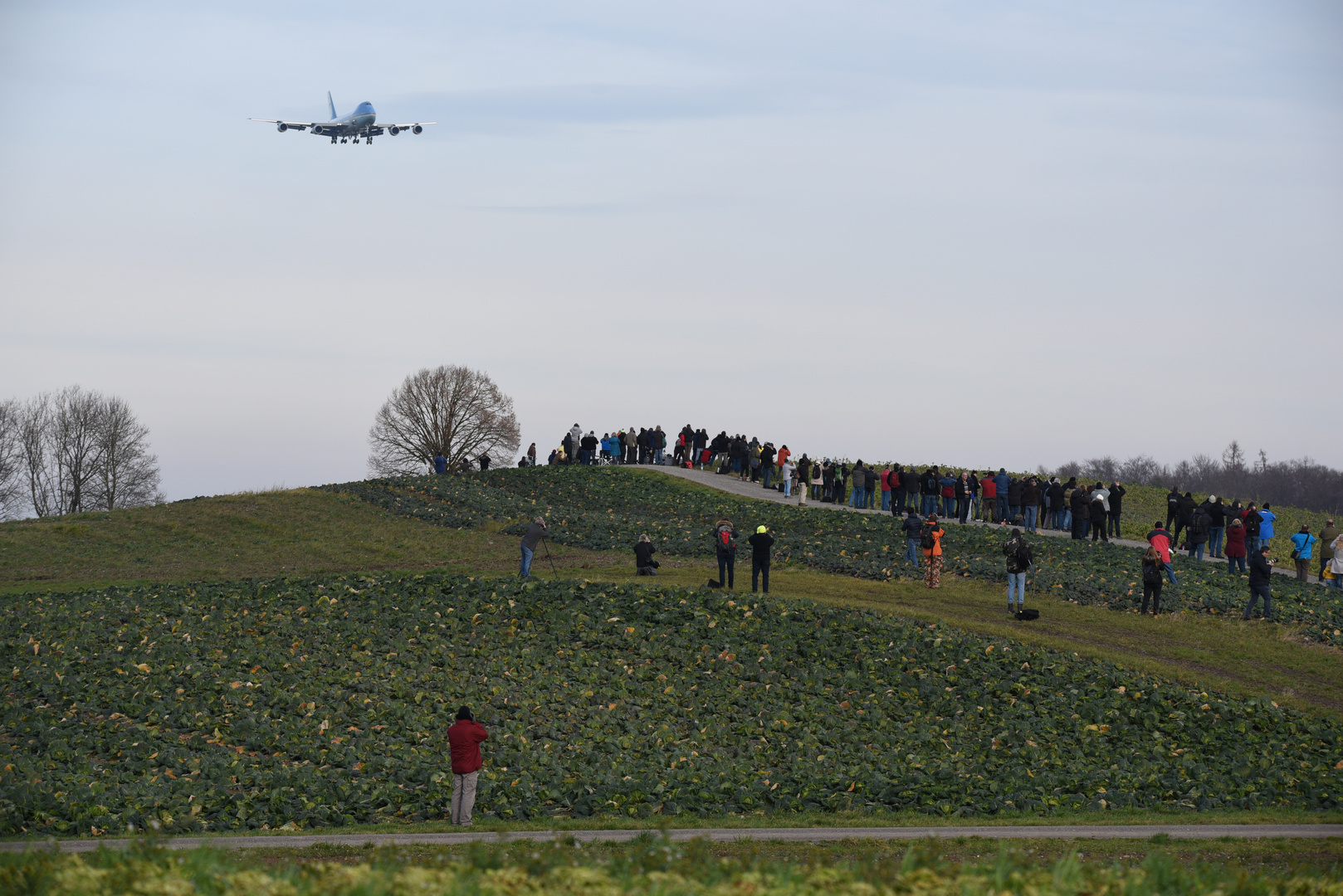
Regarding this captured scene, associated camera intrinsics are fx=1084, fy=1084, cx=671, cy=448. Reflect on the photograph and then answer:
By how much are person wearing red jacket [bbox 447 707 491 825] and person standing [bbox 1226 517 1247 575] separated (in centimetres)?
3037

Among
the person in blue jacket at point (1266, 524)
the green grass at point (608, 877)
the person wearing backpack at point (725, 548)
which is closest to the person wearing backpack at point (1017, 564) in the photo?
the person wearing backpack at point (725, 548)

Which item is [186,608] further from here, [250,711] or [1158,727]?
[1158,727]

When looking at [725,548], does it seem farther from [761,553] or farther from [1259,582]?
[1259,582]

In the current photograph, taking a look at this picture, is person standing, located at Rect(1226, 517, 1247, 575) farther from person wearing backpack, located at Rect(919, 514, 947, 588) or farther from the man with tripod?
the man with tripod

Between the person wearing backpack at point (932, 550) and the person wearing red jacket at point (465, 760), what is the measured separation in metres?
21.0

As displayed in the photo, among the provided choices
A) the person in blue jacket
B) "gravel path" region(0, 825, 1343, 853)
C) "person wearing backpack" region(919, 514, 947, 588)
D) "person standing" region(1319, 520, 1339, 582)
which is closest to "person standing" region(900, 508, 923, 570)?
"person wearing backpack" region(919, 514, 947, 588)

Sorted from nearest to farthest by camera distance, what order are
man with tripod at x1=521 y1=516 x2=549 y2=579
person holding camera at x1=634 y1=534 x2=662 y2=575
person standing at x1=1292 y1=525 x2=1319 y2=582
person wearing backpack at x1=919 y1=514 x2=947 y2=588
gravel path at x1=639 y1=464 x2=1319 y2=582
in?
man with tripod at x1=521 y1=516 x2=549 y2=579
person holding camera at x1=634 y1=534 x2=662 y2=575
person wearing backpack at x1=919 y1=514 x2=947 y2=588
person standing at x1=1292 y1=525 x2=1319 y2=582
gravel path at x1=639 y1=464 x2=1319 y2=582

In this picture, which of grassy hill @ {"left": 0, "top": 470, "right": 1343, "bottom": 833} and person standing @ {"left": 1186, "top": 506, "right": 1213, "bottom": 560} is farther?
person standing @ {"left": 1186, "top": 506, "right": 1213, "bottom": 560}

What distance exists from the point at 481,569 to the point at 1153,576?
2076cm

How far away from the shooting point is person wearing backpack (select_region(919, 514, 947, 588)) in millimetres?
34344

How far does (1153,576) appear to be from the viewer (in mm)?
31562

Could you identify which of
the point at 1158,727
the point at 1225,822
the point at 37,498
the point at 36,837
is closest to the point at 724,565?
the point at 1158,727

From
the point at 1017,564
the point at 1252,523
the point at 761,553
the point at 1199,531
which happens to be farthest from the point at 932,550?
the point at 1252,523

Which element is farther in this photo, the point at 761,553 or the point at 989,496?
the point at 989,496
